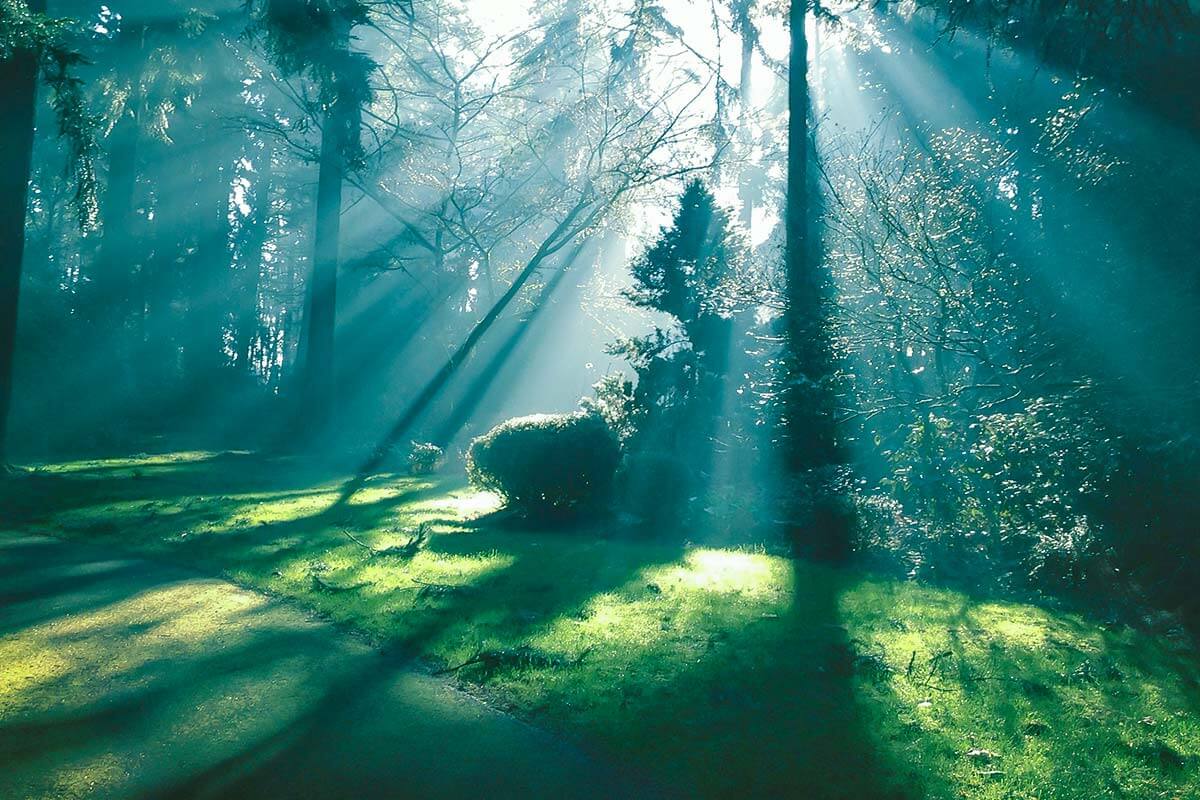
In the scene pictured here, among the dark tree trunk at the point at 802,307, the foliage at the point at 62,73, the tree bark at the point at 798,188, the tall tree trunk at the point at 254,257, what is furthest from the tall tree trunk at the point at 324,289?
the tall tree trunk at the point at 254,257

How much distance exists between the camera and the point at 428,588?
706 cm

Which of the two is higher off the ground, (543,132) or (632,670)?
(543,132)

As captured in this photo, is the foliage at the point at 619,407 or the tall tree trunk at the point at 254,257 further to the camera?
the tall tree trunk at the point at 254,257

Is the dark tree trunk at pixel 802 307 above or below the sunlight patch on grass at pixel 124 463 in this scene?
above

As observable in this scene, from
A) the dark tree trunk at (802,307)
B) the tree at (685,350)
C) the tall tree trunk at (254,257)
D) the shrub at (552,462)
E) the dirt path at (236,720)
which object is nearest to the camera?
the dirt path at (236,720)

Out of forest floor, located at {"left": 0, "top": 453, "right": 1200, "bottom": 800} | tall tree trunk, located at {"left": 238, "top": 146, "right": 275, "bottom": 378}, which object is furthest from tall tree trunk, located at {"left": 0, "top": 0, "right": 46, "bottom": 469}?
tall tree trunk, located at {"left": 238, "top": 146, "right": 275, "bottom": 378}

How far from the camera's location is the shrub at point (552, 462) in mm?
11438

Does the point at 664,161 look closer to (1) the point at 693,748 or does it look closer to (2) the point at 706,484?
(2) the point at 706,484

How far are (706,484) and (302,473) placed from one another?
1007cm

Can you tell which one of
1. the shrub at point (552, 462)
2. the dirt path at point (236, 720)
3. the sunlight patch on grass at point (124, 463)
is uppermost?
the shrub at point (552, 462)

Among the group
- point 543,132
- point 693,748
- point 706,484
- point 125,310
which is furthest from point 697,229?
point 125,310

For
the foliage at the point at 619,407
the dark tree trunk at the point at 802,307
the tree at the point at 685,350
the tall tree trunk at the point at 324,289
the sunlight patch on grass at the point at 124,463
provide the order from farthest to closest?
the tall tree trunk at the point at 324,289
the sunlight patch on grass at the point at 124,463
the foliage at the point at 619,407
the tree at the point at 685,350
the dark tree trunk at the point at 802,307

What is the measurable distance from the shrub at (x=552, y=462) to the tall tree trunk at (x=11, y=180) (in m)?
9.68

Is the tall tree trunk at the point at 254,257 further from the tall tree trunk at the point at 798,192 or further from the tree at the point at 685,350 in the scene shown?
the tall tree trunk at the point at 798,192
